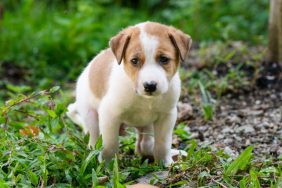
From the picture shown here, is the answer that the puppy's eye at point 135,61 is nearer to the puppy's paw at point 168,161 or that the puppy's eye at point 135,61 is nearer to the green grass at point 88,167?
the green grass at point 88,167

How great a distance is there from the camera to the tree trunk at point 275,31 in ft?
24.2

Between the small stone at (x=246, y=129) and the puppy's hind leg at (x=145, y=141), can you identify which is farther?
the small stone at (x=246, y=129)

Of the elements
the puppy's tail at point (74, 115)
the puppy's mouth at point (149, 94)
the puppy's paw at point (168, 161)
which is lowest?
the puppy's paw at point (168, 161)

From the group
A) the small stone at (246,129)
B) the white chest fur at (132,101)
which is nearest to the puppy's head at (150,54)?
the white chest fur at (132,101)

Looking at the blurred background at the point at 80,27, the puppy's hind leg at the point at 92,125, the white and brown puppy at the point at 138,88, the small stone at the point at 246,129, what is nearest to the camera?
the white and brown puppy at the point at 138,88

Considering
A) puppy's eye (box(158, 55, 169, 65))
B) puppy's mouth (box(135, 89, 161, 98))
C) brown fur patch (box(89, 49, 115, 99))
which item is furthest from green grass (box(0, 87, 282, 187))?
puppy's eye (box(158, 55, 169, 65))

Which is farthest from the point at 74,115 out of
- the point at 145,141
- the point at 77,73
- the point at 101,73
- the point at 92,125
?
the point at 77,73

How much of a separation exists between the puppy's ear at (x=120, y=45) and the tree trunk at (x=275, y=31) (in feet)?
9.99

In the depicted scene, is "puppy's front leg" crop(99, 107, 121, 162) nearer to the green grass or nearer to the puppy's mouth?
the green grass

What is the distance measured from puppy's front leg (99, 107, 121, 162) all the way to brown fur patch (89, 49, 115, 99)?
0.58ft

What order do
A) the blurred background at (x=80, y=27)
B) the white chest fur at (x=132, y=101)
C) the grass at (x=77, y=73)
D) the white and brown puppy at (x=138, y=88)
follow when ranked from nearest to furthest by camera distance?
the white and brown puppy at (x=138, y=88) < the grass at (x=77, y=73) < the white chest fur at (x=132, y=101) < the blurred background at (x=80, y=27)

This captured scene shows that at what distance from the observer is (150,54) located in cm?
456

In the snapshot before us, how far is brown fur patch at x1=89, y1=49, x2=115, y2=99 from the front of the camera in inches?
203

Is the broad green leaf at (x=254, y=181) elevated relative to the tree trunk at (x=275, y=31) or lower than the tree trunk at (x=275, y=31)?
lower
